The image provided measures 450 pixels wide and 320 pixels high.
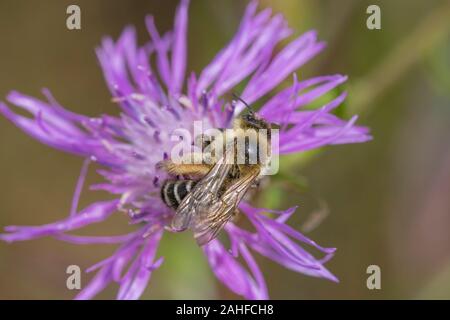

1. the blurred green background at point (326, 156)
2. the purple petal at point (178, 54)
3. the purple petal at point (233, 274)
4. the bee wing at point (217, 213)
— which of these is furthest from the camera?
the blurred green background at point (326, 156)

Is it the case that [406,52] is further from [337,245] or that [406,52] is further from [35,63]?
[35,63]

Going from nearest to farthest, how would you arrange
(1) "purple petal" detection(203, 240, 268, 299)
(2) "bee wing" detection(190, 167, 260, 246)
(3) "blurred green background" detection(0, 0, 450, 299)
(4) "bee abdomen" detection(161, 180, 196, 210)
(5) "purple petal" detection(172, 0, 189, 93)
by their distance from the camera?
(2) "bee wing" detection(190, 167, 260, 246) → (4) "bee abdomen" detection(161, 180, 196, 210) → (1) "purple petal" detection(203, 240, 268, 299) → (5) "purple petal" detection(172, 0, 189, 93) → (3) "blurred green background" detection(0, 0, 450, 299)

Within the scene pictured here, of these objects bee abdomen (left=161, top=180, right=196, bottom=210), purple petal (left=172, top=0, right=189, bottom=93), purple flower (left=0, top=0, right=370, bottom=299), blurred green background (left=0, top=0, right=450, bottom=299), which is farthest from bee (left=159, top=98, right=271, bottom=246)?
blurred green background (left=0, top=0, right=450, bottom=299)

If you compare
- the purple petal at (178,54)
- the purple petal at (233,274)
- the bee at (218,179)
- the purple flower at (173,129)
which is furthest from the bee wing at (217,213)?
the purple petal at (178,54)

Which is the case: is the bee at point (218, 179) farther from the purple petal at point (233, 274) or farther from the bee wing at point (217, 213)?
the purple petal at point (233, 274)

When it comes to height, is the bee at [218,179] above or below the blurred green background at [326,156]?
below

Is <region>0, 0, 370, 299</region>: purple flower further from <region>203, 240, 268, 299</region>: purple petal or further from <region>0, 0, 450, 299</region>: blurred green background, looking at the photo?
<region>0, 0, 450, 299</region>: blurred green background

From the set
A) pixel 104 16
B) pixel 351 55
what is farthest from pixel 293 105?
pixel 104 16

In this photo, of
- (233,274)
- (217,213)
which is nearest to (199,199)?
(217,213)
